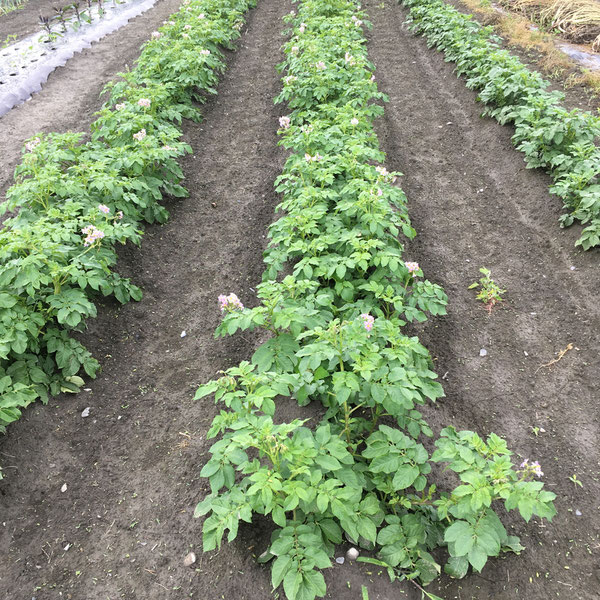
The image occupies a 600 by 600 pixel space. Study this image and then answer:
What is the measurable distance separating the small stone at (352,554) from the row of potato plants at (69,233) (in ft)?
6.90

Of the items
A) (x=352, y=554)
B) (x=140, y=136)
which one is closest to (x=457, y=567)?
(x=352, y=554)

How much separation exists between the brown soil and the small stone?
0.06 meters

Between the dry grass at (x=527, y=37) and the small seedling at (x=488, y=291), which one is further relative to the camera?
the dry grass at (x=527, y=37)

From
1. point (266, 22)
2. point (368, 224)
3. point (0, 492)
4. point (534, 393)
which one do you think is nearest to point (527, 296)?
point (534, 393)

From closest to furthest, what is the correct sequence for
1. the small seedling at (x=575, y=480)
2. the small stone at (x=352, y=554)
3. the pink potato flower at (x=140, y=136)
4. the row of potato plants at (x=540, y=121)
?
the small stone at (x=352, y=554) → the small seedling at (x=575, y=480) → the row of potato plants at (x=540, y=121) → the pink potato flower at (x=140, y=136)

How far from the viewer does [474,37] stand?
805 centimetres

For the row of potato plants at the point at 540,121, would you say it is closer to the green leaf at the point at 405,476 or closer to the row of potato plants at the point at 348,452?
the row of potato plants at the point at 348,452

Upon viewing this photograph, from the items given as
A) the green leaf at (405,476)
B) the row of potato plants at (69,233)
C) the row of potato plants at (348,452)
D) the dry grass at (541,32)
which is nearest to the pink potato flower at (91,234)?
the row of potato plants at (69,233)

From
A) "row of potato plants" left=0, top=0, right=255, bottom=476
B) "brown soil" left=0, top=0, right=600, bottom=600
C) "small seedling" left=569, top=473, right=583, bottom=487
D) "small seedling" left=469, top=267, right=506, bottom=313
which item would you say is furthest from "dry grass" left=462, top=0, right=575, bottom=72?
"small seedling" left=569, top=473, right=583, bottom=487

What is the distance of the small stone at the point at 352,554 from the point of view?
2.29 metres

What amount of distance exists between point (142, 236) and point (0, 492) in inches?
108

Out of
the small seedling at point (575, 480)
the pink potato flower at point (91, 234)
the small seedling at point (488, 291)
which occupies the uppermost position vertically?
the pink potato flower at point (91, 234)

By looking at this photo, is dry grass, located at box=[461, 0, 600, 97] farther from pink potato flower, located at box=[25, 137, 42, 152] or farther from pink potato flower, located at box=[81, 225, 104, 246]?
pink potato flower, located at box=[25, 137, 42, 152]

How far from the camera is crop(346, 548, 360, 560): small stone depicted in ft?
7.50
